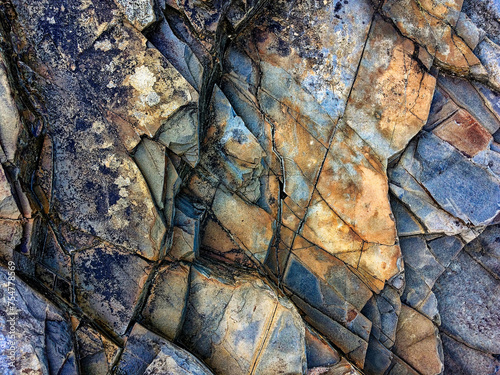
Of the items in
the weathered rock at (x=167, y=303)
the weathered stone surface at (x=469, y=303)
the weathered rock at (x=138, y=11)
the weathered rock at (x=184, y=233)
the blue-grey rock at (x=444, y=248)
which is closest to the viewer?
the weathered rock at (x=138, y=11)

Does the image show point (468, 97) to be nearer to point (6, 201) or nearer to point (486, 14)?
point (486, 14)

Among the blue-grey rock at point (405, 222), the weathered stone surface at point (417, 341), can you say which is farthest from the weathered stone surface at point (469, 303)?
the blue-grey rock at point (405, 222)

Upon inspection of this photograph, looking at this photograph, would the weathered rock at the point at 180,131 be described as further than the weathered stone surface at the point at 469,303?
No

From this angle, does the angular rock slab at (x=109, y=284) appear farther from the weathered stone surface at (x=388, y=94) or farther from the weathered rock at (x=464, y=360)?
the weathered rock at (x=464, y=360)

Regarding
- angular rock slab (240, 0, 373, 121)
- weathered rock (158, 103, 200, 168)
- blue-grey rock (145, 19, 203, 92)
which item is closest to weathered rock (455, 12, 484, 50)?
angular rock slab (240, 0, 373, 121)

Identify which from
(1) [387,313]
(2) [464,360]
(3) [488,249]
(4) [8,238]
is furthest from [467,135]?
(4) [8,238]

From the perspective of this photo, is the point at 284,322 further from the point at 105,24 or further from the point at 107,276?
the point at 105,24
